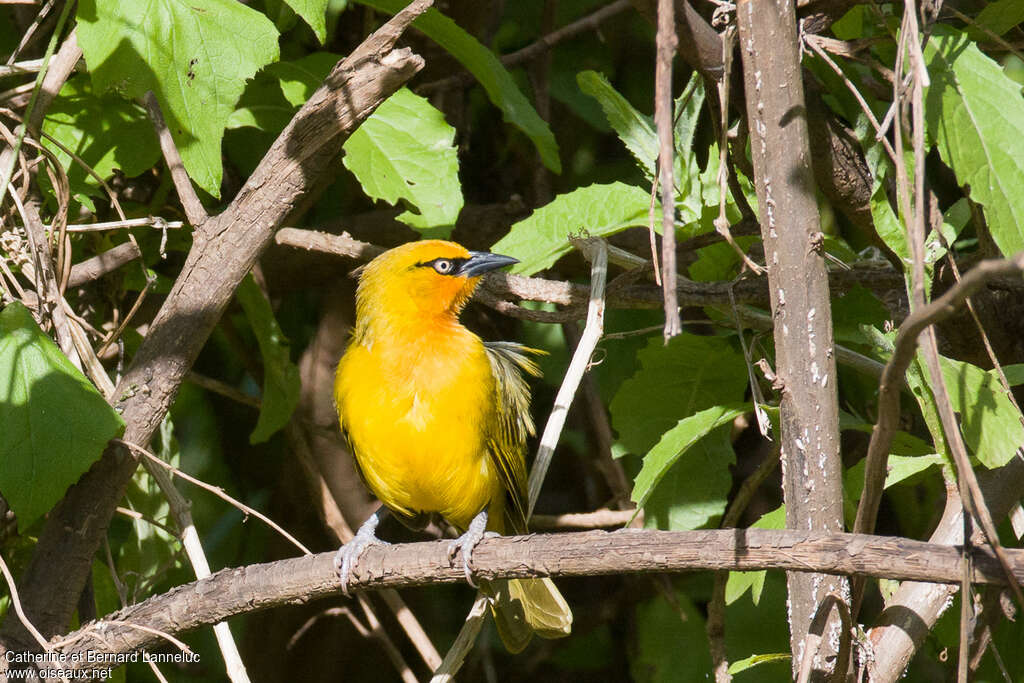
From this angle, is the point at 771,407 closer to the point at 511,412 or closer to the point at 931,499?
the point at 511,412

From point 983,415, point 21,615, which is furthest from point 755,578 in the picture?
point 21,615

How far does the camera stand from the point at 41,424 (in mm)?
2498

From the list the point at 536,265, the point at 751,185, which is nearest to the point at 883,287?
the point at 751,185

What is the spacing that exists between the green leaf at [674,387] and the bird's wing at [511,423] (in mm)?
489

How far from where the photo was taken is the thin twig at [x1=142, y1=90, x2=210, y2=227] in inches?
116

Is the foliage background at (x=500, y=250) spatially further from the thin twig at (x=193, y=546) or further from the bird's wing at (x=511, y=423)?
the bird's wing at (x=511, y=423)

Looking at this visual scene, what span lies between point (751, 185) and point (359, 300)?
1579 millimetres

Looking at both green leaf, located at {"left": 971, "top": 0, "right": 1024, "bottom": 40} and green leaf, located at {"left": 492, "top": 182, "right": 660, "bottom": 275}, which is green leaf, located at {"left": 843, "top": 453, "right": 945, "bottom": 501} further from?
green leaf, located at {"left": 971, "top": 0, "right": 1024, "bottom": 40}

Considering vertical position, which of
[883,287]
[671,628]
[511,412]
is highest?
[883,287]

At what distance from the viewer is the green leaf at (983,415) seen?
217cm

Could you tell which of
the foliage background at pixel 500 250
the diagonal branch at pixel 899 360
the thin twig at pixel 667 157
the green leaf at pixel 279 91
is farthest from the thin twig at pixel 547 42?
the diagonal branch at pixel 899 360

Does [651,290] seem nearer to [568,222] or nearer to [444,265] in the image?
[568,222]

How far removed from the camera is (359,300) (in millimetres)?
3943

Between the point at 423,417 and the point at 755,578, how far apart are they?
124 centimetres
